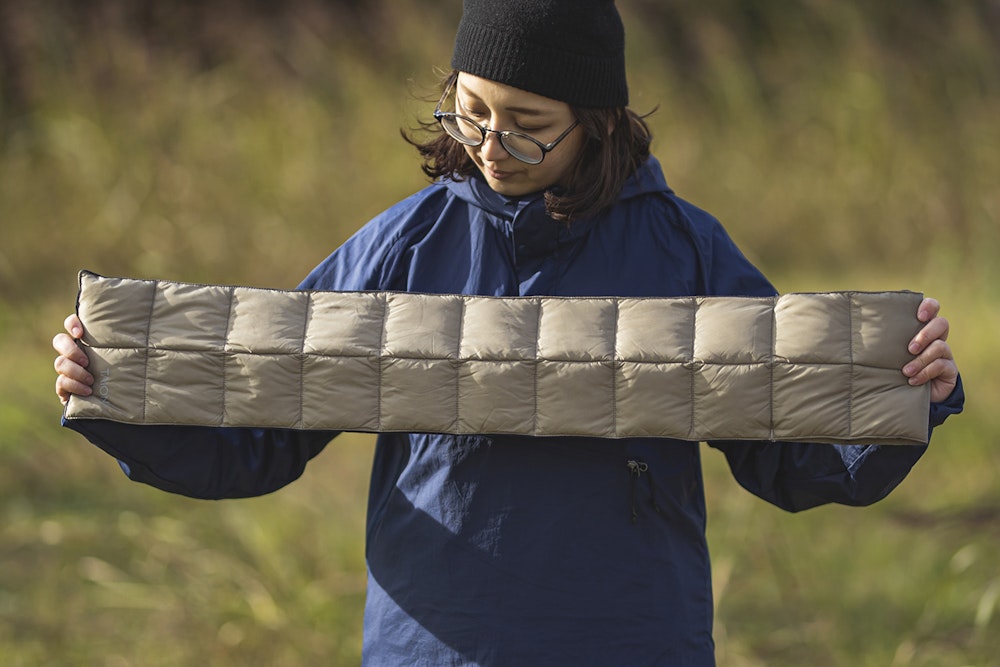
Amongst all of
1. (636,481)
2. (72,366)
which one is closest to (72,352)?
(72,366)

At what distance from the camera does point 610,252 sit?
1.94 meters

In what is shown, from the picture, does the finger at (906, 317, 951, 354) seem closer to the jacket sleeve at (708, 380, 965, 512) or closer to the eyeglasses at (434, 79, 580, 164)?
the jacket sleeve at (708, 380, 965, 512)

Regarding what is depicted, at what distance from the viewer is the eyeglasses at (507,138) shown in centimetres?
187

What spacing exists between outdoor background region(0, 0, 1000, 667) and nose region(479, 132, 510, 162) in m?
1.75

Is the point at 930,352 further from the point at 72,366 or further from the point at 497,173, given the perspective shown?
the point at 72,366

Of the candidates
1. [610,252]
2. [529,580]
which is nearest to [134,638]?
[529,580]

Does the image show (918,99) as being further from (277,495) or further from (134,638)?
(134,638)

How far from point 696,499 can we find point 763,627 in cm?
147

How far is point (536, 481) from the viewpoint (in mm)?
1869

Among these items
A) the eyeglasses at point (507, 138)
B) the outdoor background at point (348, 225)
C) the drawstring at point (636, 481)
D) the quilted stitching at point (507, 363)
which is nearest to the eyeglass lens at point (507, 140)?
the eyeglasses at point (507, 138)

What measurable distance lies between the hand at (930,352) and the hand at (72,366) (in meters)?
1.27

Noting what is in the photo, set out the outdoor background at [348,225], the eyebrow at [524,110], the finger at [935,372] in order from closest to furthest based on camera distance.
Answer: the finger at [935,372]
the eyebrow at [524,110]
the outdoor background at [348,225]

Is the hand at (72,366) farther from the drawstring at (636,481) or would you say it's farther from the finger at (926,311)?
the finger at (926,311)

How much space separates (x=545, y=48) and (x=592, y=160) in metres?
0.21
